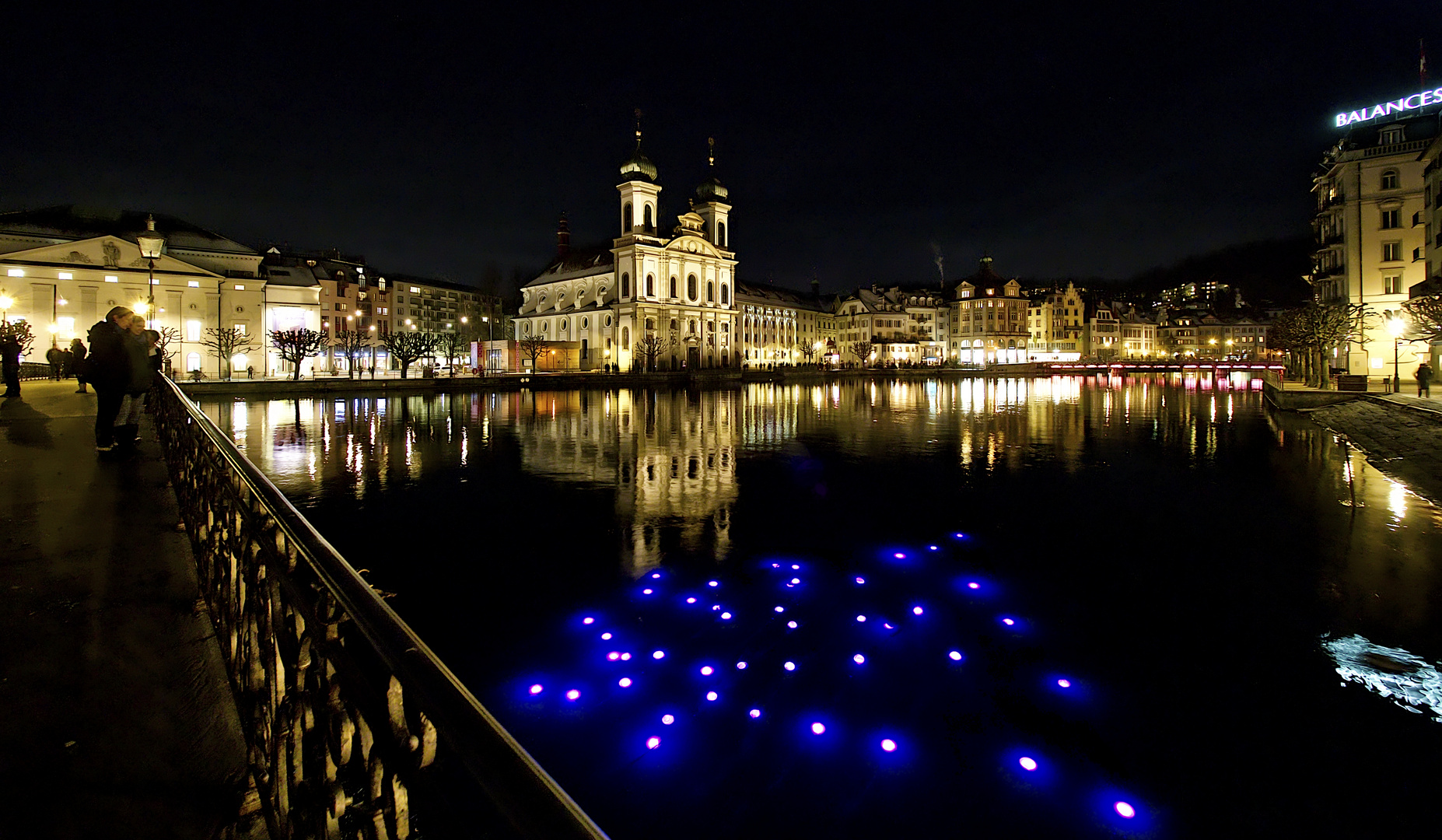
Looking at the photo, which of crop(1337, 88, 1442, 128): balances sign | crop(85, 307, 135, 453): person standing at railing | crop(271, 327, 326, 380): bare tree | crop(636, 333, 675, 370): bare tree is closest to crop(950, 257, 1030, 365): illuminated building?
crop(636, 333, 675, 370): bare tree

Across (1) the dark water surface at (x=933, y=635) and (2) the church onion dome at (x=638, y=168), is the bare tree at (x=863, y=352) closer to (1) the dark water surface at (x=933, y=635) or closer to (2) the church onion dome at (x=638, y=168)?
(2) the church onion dome at (x=638, y=168)

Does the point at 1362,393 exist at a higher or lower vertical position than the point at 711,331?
lower

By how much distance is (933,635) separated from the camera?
7.34m

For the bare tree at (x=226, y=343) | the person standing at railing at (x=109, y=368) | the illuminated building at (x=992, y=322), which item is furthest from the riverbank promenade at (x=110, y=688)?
the illuminated building at (x=992, y=322)

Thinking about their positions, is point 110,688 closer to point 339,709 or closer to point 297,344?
point 339,709

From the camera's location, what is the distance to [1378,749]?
5.21 meters

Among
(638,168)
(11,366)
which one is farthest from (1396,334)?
(638,168)

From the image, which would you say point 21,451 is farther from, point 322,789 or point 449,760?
point 322,789

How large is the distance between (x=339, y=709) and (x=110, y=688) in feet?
7.52

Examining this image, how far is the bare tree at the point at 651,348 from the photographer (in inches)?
3068

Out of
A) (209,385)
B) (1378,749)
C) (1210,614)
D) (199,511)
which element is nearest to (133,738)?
(199,511)

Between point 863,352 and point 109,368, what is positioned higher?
point 863,352

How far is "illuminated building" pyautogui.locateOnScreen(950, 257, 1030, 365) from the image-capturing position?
119562 mm

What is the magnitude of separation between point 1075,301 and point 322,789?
14133 cm
